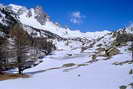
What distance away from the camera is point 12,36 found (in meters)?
45.7

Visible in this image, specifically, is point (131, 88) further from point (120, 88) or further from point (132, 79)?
point (132, 79)

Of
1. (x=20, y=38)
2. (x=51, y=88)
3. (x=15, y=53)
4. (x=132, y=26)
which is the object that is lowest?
(x=51, y=88)

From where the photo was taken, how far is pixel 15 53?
45.8 m

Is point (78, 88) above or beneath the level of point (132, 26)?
beneath

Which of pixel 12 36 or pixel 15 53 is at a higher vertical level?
pixel 12 36

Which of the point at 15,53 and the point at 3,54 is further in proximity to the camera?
the point at 3,54

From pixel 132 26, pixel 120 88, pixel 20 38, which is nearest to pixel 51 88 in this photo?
pixel 120 88

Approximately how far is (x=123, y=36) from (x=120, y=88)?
3743 inches

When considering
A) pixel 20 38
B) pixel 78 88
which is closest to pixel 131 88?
pixel 78 88

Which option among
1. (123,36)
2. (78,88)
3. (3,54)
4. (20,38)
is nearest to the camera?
(78,88)

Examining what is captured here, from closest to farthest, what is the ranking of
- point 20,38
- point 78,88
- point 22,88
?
point 78,88, point 22,88, point 20,38

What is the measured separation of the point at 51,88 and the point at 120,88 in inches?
286

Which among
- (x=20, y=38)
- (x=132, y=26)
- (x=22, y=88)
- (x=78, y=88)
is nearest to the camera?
(x=78, y=88)

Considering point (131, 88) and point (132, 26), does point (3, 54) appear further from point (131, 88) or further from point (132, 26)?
point (132, 26)
